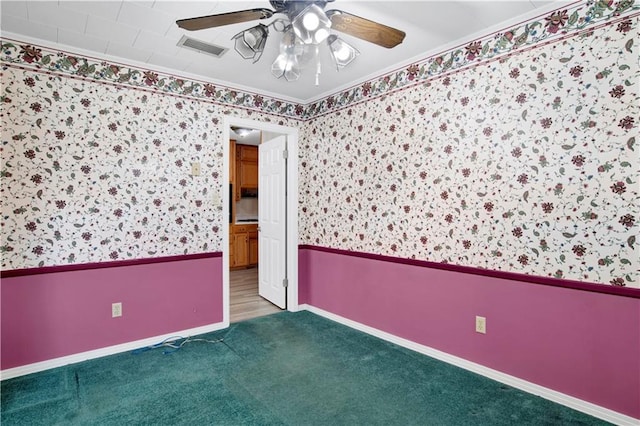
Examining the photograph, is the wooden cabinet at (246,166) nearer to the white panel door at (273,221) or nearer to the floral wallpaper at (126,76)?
the white panel door at (273,221)

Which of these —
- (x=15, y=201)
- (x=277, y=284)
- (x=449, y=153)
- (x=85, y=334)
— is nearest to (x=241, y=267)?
(x=277, y=284)

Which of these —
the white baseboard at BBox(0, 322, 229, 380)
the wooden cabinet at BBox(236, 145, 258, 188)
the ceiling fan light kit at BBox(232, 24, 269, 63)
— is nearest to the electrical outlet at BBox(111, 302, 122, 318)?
the white baseboard at BBox(0, 322, 229, 380)

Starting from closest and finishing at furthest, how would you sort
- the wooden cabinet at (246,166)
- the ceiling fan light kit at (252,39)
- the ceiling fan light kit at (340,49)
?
the ceiling fan light kit at (252,39) < the ceiling fan light kit at (340,49) < the wooden cabinet at (246,166)

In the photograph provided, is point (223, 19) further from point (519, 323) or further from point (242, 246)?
point (242, 246)

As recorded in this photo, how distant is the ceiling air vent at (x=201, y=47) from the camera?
2609 mm

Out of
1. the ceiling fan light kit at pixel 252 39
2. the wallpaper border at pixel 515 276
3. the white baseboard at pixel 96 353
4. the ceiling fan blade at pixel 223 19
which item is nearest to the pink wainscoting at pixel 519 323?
the wallpaper border at pixel 515 276

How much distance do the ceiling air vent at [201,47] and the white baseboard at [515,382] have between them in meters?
2.75

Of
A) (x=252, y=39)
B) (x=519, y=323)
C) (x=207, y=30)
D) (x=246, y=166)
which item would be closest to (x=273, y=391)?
(x=519, y=323)

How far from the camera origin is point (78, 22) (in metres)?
2.34

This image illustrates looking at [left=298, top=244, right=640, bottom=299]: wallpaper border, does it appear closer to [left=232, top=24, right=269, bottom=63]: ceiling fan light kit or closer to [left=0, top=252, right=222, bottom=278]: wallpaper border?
[left=0, top=252, right=222, bottom=278]: wallpaper border

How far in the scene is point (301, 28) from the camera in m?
1.58

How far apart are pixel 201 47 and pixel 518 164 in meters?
2.44

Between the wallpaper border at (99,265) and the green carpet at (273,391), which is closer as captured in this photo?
the green carpet at (273,391)

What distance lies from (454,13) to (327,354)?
8.67 feet
